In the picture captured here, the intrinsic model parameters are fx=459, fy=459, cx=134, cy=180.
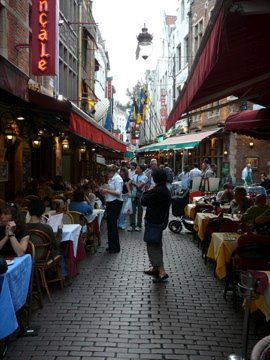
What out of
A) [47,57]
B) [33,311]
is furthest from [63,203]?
[33,311]

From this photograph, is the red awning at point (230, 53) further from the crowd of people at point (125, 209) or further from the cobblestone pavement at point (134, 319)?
the cobblestone pavement at point (134, 319)

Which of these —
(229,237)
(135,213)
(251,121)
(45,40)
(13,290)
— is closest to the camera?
(13,290)

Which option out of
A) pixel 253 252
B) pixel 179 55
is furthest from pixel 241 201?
pixel 179 55

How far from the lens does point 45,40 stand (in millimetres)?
12281

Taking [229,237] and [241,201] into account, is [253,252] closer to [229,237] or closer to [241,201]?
[229,237]

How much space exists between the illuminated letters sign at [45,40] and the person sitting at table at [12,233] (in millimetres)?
7599

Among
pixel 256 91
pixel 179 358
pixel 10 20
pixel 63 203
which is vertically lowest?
pixel 179 358

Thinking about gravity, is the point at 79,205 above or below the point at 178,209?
above

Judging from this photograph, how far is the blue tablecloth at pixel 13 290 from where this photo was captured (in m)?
4.06

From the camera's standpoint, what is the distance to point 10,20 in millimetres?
12766

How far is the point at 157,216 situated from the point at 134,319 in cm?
221

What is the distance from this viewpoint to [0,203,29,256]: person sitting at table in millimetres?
5109

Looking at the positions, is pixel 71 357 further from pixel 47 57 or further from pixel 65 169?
pixel 65 169

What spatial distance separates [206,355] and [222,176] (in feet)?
62.1
